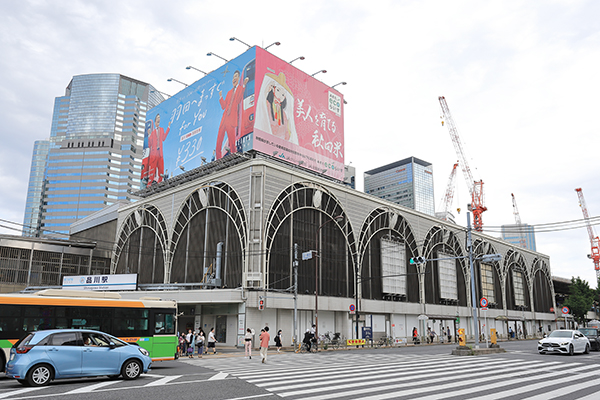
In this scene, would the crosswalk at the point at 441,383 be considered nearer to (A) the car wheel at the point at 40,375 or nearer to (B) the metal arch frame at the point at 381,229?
(A) the car wheel at the point at 40,375

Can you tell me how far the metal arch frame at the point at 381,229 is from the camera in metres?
51.3

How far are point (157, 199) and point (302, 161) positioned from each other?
59.3 feet

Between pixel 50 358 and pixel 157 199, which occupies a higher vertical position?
pixel 157 199

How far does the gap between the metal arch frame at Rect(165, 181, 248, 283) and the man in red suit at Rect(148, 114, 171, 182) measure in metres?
13.7

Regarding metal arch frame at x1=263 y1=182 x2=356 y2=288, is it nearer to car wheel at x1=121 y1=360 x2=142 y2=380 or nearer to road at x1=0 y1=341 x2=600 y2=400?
road at x1=0 y1=341 x2=600 y2=400

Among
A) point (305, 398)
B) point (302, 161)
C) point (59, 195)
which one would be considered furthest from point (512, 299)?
point (59, 195)

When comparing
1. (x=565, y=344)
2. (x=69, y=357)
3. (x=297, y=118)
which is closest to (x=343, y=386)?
(x=69, y=357)

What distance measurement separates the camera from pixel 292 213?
44.1 metres

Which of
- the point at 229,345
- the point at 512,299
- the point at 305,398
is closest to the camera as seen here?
the point at 305,398

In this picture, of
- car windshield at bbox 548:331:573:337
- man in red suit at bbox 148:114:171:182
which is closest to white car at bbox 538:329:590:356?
car windshield at bbox 548:331:573:337

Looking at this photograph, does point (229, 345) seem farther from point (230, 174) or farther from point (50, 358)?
point (50, 358)

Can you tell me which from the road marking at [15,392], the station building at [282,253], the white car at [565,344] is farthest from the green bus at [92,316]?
the white car at [565,344]

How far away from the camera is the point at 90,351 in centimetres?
1491

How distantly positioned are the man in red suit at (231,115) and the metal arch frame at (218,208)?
560cm
